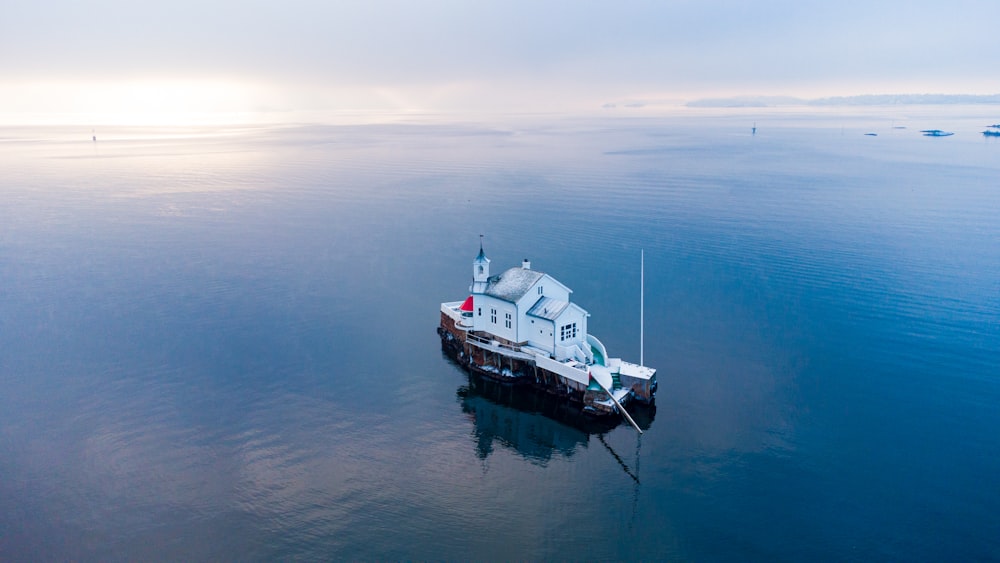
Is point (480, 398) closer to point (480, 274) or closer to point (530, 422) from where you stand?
point (530, 422)

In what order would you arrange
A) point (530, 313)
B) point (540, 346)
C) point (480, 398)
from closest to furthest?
point (480, 398) < point (530, 313) < point (540, 346)

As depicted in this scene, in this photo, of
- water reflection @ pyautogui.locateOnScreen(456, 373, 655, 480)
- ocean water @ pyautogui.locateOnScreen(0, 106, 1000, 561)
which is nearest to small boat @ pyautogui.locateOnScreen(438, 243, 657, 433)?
water reflection @ pyautogui.locateOnScreen(456, 373, 655, 480)

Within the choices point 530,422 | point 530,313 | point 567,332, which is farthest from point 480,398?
point 567,332

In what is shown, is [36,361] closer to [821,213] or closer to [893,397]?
[893,397]

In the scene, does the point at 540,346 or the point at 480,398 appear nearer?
the point at 480,398

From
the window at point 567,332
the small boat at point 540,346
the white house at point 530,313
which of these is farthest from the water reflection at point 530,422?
the window at point 567,332

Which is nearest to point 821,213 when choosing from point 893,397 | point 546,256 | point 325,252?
point 546,256

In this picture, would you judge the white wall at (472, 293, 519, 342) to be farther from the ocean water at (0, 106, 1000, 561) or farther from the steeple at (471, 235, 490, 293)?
the ocean water at (0, 106, 1000, 561)

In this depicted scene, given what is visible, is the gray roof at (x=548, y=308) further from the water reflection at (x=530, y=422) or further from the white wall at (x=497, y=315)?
the water reflection at (x=530, y=422)
